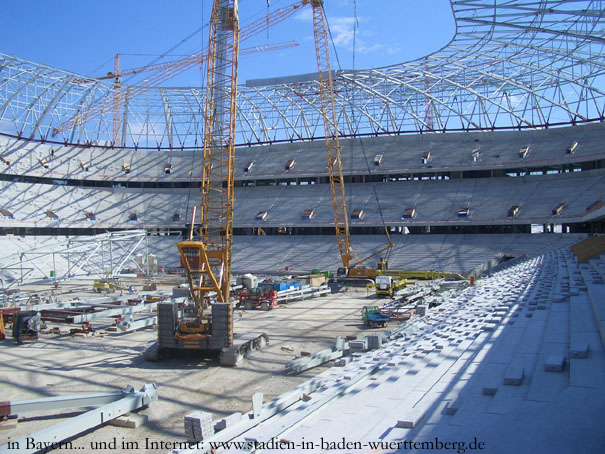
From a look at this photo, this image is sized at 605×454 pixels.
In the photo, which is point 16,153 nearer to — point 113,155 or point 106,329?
point 113,155

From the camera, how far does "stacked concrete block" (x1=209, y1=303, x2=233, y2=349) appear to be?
1698 cm

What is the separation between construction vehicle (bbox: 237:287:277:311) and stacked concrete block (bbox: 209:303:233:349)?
41.7 ft

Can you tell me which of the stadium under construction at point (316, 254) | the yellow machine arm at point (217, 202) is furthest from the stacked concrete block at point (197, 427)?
the yellow machine arm at point (217, 202)

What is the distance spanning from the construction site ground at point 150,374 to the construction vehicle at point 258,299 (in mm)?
4785

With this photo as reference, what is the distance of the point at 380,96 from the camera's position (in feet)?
179

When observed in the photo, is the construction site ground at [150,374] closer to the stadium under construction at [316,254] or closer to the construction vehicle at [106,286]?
the stadium under construction at [316,254]

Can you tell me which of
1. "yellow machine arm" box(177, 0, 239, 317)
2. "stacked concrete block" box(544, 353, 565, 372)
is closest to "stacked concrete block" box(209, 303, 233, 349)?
"yellow machine arm" box(177, 0, 239, 317)

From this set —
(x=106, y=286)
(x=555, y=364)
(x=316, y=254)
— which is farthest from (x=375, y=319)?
(x=316, y=254)

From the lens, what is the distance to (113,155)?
69.9 meters

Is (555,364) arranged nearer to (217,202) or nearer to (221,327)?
(221,327)

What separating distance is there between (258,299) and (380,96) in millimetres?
32493

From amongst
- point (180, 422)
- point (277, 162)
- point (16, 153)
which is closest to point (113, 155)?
point (16, 153)

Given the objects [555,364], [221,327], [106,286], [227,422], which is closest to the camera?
[555,364]

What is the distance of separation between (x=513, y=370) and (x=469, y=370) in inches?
40.4
